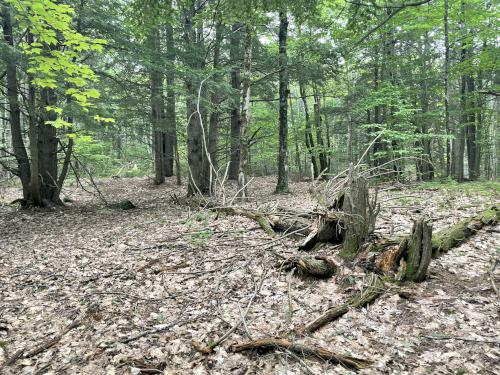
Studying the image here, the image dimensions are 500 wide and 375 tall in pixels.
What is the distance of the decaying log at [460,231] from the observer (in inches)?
191

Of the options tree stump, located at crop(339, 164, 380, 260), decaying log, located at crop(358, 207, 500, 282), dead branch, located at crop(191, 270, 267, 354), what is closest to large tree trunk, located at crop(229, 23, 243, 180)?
tree stump, located at crop(339, 164, 380, 260)

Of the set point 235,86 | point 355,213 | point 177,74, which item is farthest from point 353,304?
point 235,86

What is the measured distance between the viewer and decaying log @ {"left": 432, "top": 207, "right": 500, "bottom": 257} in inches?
191

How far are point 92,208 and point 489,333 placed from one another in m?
11.0

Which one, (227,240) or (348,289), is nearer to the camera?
(348,289)

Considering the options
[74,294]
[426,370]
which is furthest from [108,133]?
[426,370]

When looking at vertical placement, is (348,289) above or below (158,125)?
below

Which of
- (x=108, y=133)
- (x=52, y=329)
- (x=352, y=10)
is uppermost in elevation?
(x=352, y=10)

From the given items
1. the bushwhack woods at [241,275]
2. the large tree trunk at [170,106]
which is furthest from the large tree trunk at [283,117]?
the large tree trunk at [170,106]

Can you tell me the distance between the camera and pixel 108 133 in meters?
10.7

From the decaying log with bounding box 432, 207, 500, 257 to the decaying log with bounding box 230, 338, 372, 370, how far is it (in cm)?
251

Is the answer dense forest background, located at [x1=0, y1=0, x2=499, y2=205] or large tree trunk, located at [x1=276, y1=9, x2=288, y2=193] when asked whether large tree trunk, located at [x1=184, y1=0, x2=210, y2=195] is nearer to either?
dense forest background, located at [x1=0, y1=0, x2=499, y2=205]

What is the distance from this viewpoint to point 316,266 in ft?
14.7

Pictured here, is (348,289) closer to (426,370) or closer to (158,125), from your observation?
(426,370)
